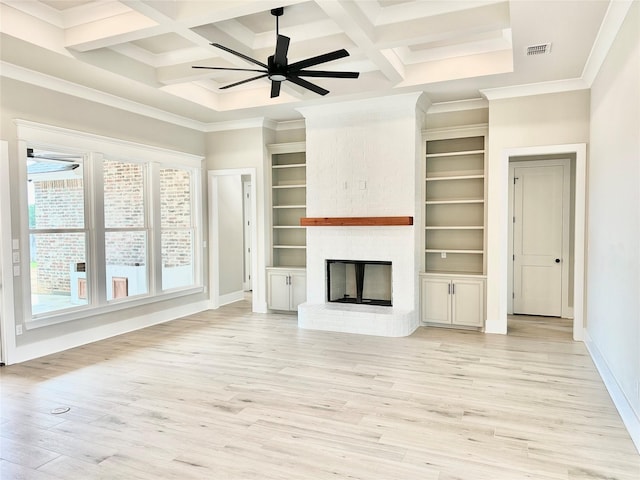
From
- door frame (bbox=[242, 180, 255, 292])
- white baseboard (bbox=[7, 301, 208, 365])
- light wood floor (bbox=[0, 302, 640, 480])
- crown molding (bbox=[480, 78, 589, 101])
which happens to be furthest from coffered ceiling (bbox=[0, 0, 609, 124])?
door frame (bbox=[242, 180, 255, 292])

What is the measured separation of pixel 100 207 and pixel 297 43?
3143 millimetres

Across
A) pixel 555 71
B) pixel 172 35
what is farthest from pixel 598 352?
pixel 172 35

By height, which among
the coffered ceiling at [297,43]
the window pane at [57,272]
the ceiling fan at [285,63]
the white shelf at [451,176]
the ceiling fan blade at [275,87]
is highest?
the coffered ceiling at [297,43]

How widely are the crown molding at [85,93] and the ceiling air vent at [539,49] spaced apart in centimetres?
475

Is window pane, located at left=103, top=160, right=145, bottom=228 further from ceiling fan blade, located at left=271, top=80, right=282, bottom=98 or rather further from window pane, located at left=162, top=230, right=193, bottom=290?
ceiling fan blade, located at left=271, top=80, right=282, bottom=98

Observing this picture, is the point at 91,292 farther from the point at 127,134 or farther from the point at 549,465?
the point at 549,465

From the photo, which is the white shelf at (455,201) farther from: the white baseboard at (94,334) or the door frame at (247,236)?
the door frame at (247,236)

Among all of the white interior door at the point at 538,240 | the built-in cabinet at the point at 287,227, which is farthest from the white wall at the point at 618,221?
the built-in cabinet at the point at 287,227

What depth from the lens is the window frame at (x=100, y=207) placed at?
465 centimetres

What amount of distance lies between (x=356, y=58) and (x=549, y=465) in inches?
153

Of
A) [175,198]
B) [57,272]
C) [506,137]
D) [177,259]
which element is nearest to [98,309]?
[57,272]

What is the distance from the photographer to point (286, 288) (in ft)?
22.7

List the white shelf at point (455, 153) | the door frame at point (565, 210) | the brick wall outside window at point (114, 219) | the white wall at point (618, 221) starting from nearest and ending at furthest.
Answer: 1. the white wall at point (618, 221)
2. the brick wall outside window at point (114, 219)
3. the white shelf at point (455, 153)
4. the door frame at point (565, 210)

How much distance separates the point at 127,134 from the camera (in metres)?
5.89
